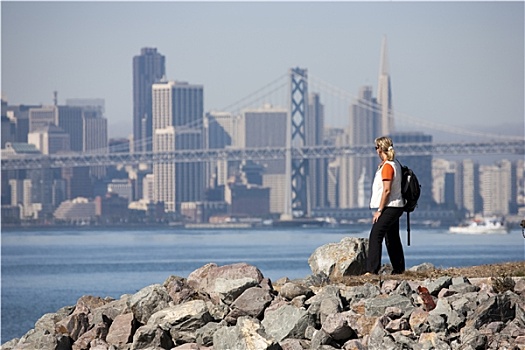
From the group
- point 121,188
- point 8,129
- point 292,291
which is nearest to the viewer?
point 292,291

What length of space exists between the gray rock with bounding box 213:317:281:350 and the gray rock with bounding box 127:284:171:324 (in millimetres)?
614

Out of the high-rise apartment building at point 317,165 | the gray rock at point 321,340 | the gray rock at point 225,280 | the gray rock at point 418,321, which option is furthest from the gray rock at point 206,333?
the high-rise apartment building at point 317,165

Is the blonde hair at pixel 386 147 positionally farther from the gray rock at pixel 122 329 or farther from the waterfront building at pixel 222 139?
the waterfront building at pixel 222 139

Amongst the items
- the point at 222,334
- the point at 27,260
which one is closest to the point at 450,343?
the point at 222,334

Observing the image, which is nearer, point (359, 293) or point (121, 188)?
point (359, 293)

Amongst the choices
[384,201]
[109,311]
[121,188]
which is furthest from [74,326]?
[121,188]

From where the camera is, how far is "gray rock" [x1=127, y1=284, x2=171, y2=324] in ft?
26.2

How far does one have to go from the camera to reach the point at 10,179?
438 ft

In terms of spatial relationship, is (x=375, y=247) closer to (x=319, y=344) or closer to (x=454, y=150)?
(x=319, y=344)

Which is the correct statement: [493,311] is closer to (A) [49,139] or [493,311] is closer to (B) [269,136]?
(B) [269,136]

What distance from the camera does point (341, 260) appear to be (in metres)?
8.58

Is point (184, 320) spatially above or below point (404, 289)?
below

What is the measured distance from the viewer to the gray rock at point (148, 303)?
26.2ft

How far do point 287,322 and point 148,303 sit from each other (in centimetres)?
89
